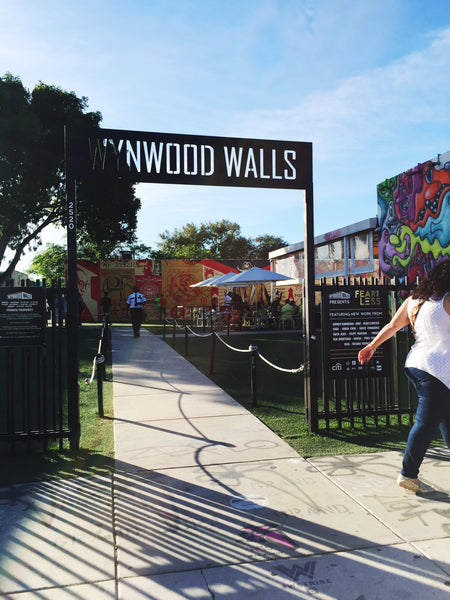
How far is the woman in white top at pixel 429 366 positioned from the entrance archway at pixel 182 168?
5.90ft

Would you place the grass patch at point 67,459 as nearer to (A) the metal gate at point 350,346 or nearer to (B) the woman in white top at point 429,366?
(A) the metal gate at point 350,346

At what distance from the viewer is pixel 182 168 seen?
536cm

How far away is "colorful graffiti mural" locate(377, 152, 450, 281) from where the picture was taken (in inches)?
538

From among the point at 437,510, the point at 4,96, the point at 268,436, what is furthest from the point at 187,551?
the point at 4,96

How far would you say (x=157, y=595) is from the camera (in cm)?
259

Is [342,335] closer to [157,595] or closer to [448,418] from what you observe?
[448,418]

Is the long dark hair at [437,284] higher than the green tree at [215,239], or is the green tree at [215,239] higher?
the green tree at [215,239]

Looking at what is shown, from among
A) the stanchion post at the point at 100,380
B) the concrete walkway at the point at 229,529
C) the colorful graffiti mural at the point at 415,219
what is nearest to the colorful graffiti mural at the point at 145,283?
the colorful graffiti mural at the point at 415,219

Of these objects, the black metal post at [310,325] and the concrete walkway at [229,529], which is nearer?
the concrete walkway at [229,529]

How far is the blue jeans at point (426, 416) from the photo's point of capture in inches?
144

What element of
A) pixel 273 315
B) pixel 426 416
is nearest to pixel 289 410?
pixel 426 416

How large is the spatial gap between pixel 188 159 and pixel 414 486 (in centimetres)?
381

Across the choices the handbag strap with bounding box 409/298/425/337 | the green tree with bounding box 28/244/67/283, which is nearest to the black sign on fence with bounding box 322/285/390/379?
the handbag strap with bounding box 409/298/425/337

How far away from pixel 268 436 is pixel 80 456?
1966 millimetres
